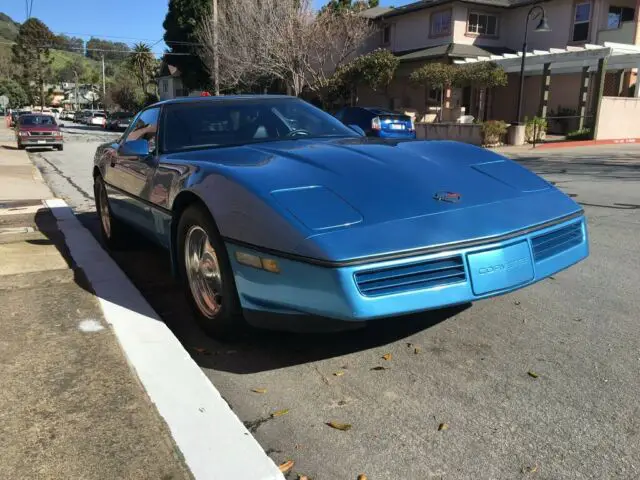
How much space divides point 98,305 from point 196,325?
0.70 meters

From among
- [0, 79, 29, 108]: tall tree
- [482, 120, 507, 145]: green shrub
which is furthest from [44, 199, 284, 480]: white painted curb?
[0, 79, 29, 108]: tall tree

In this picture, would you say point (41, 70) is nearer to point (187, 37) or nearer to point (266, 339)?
point (187, 37)

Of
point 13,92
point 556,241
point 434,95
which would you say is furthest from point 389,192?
point 13,92

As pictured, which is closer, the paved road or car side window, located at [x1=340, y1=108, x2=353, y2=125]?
the paved road

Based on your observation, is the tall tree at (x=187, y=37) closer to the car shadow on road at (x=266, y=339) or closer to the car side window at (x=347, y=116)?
the car side window at (x=347, y=116)

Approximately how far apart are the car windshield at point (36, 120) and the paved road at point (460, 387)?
871 inches

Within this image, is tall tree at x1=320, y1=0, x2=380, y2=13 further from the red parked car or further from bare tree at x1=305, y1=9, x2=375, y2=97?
the red parked car

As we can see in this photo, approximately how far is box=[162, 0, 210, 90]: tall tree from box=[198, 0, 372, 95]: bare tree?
1024cm

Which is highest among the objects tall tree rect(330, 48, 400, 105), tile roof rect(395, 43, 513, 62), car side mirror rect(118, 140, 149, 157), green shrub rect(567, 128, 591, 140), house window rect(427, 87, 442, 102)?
tile roof rect(395, 43, 513, 62)

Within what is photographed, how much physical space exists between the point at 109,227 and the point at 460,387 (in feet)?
13.8

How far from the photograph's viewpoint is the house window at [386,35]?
33.7 m

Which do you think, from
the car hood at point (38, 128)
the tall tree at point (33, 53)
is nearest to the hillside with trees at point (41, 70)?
the tall tree at point (33, 53)

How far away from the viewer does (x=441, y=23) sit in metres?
29.7

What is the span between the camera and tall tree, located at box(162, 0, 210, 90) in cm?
4191
